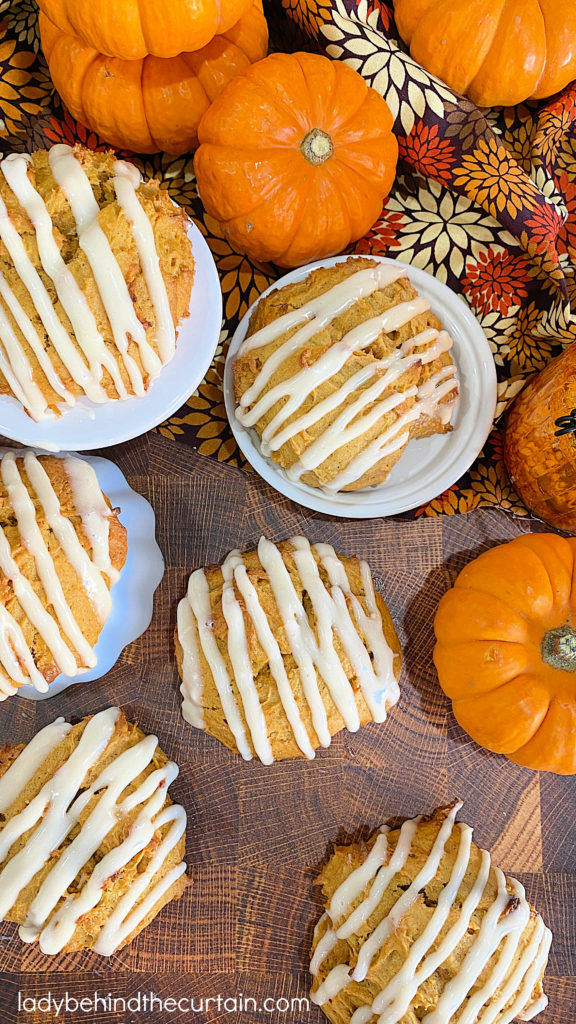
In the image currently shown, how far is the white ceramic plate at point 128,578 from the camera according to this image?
91.6 inches

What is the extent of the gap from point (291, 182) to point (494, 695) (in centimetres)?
155

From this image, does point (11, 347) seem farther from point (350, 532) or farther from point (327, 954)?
point (327, 954)

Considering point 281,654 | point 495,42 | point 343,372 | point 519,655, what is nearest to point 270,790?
point 281,654

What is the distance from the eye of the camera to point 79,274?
1.74 meters

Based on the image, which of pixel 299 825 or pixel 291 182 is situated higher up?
pixel 291 182

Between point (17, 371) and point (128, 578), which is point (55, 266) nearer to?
point (17, 371)

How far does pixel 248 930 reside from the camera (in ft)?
7.63

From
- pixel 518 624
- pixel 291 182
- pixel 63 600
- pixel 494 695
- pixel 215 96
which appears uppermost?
pixel 215 96

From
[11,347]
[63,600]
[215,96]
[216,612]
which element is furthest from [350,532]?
[215,96]

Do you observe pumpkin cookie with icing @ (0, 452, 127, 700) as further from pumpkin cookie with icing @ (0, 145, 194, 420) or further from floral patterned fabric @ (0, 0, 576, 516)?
floral patterned fabric @ (0, 0, 576, 516)

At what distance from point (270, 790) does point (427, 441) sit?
3.91 ft

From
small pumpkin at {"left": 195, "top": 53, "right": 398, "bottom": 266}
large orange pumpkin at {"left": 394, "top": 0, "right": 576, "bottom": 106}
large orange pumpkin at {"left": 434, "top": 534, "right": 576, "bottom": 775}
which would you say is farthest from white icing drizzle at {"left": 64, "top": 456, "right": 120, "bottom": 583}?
large orange pumpkin at {"left": 394, "top": 0, "right": 576, "bottom": 106}

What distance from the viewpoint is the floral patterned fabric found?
2.30m

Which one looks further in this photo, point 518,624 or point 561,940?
point 561,940
